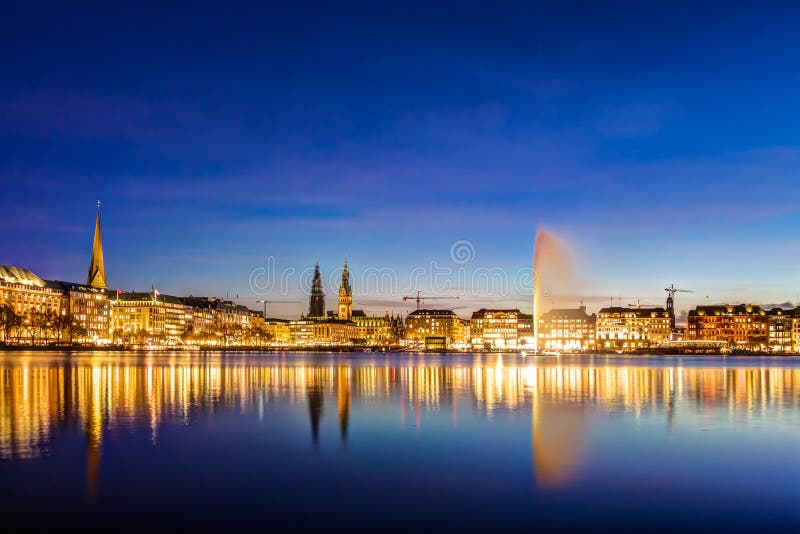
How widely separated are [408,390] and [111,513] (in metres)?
31.8

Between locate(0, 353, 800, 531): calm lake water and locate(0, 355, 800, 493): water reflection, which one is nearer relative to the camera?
locate(0, 353, 800, 531): calm lake water

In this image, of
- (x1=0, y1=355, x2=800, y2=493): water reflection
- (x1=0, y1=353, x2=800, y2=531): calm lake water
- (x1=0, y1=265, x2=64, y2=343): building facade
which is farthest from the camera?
(x1=0, y1=265, x2=64, y2=343): building facade

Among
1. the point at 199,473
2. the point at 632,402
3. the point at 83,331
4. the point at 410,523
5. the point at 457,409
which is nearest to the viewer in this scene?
the point at 410,523

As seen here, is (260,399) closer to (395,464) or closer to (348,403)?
(348,403)

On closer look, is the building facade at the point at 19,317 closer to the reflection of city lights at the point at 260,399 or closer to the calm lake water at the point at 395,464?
the reflection of city lights at the point at 260,399

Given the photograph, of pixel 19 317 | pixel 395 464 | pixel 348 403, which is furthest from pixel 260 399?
pixel 19 317

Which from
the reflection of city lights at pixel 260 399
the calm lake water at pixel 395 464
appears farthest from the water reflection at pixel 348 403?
the calm lake water at pixel 395 464

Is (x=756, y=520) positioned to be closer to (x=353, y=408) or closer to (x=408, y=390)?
(x=353, y=408)

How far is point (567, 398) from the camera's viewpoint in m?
39.2

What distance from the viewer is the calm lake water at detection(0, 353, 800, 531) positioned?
13.8 meters

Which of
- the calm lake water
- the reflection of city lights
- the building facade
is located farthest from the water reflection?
the building facade

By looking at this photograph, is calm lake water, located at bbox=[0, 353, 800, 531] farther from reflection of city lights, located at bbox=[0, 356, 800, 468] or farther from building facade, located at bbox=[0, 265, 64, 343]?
building facade, located at bbox=[0, 265, 64, 343]

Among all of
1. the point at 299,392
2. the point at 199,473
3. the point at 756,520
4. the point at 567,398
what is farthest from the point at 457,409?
the point at 756,520

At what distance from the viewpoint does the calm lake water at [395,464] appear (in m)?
13.8
